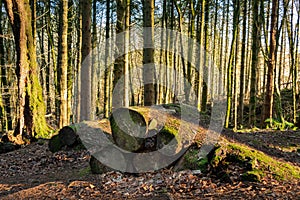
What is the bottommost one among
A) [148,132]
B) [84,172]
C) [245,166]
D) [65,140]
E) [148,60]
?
[84,172]

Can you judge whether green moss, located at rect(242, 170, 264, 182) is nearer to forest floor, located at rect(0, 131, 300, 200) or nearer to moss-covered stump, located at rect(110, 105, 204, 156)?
forest floor, located at rect(0, 131, 300, 200)

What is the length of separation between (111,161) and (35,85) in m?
5.04

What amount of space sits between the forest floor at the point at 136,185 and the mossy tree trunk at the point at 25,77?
8.51ft

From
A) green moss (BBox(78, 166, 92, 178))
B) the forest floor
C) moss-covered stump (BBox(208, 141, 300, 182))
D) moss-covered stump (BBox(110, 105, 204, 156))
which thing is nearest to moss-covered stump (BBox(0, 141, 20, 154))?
the forest floor

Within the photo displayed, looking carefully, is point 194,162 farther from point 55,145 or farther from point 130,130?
point 55,145

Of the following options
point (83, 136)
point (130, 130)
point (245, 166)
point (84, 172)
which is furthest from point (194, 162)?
point (83, 136)

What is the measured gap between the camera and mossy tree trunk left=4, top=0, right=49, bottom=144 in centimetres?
807

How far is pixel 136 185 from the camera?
13.5 ft

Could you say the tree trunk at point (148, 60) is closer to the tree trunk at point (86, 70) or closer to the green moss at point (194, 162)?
the tree trunk at point (86, 70)

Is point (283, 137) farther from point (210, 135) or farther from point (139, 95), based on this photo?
point (139, 95)

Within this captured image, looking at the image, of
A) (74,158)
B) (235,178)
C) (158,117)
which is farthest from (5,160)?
(235,178)

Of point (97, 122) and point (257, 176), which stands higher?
point (97, 122)

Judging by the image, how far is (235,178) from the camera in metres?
3.88

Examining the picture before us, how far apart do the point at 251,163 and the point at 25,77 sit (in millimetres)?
6890
